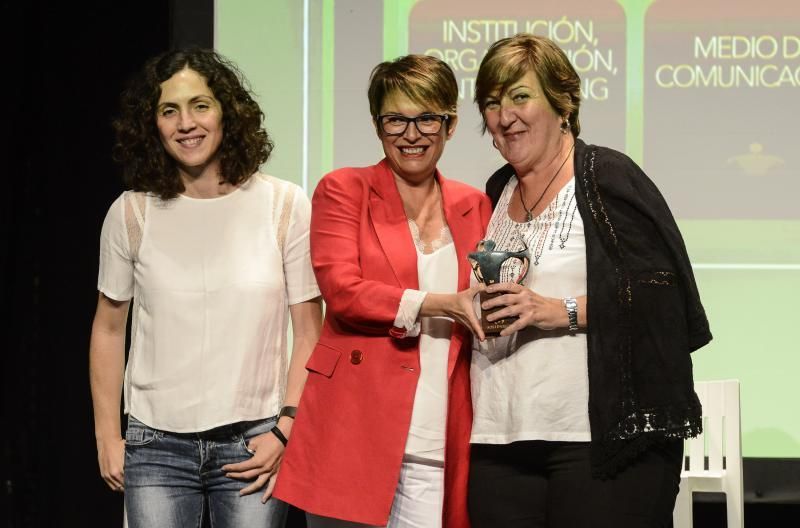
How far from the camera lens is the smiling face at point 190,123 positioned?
2303 millimetres

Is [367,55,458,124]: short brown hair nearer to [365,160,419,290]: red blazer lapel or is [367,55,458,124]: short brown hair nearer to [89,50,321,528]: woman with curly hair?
[365,160,419,290]: red blazer lapel

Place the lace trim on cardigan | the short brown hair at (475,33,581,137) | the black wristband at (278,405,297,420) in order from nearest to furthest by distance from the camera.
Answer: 1. the lace trim on cardigan
2. the short brown hair at (475,33,581,137)
3. the black wristband at (278,405,297,420)

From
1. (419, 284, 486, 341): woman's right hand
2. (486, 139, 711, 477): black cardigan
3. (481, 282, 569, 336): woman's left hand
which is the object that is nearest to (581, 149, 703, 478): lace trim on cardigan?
(486, 139, 711, 477): black cardigan

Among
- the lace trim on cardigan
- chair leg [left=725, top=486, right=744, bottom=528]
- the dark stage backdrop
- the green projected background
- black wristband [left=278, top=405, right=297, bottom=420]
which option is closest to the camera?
the lace trim on cardigan

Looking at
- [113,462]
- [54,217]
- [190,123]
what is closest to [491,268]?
[190,123]

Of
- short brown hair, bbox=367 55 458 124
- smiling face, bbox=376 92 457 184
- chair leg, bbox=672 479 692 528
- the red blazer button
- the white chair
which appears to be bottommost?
chair leg, bbox=672 479 692 528

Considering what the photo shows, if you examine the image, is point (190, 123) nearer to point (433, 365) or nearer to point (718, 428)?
point (433, 365)

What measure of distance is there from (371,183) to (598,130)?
4.37ft

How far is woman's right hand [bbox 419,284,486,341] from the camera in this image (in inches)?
82.3

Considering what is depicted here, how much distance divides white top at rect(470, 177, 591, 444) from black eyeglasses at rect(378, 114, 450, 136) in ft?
0.98

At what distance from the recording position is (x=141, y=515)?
2.20 m

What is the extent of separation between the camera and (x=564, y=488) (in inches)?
81.7

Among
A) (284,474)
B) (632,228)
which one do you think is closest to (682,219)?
(632,228)

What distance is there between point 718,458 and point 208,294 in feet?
5.95
